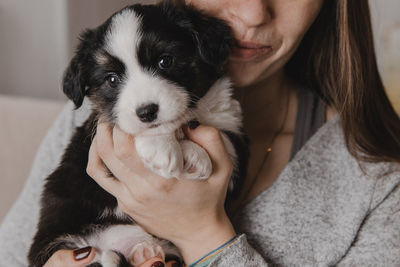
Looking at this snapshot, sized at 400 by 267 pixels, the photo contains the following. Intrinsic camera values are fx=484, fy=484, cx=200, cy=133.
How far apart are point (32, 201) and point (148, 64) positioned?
91 cm

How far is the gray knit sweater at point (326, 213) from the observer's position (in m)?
1.55

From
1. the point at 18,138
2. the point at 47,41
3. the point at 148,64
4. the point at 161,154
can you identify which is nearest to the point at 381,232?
the point at 161,154

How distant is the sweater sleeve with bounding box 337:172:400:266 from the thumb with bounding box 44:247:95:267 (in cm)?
79

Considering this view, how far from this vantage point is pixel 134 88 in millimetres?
1288

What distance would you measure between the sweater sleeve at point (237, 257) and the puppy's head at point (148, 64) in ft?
1.37

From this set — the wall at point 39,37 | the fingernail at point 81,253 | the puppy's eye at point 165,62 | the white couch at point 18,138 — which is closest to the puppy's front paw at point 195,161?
the puppy's eye at point 165,62

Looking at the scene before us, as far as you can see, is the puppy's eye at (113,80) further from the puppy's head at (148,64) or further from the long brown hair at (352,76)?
the long brown hair at (352,76)

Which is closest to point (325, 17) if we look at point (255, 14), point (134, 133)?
point (255, 14)

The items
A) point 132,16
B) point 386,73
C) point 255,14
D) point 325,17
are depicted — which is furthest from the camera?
point 386,73

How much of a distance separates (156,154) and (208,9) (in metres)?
0.55

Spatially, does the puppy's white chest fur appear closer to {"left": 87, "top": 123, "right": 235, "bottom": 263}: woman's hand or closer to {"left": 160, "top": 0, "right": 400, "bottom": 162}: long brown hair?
{"left": 87, "top": 123, "right": 235, "bottom": 263}: woman's hand

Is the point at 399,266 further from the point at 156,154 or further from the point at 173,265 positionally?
the point at 156,154

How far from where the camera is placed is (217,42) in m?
1.42

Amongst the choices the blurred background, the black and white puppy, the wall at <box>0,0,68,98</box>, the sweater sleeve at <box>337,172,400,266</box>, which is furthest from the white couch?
the sweater sleeve at <box>337,172,400,266</box>
